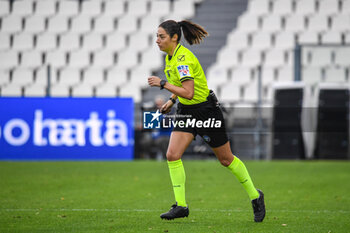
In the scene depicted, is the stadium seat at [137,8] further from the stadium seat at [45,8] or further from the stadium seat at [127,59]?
the stadium seat at [45,8]

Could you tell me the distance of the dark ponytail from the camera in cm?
609

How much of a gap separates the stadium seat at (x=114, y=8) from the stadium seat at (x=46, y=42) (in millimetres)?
2284

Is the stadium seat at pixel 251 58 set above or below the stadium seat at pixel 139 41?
below

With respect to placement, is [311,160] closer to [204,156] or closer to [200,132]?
[204,156]

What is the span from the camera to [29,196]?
8.91m

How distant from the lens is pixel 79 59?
23078 mm

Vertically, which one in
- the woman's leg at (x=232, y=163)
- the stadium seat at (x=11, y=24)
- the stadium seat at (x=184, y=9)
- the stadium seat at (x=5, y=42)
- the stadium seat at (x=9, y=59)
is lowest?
the woman's leg at (x=232, y=163)

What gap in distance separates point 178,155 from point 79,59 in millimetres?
17537

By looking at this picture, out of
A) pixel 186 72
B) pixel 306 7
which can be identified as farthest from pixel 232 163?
pixel 306 7

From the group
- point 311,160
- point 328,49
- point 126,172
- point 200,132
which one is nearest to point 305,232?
point 200,132

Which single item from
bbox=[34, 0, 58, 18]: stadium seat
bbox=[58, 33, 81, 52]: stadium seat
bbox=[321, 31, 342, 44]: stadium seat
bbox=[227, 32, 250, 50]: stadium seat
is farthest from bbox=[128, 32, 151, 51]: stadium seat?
bbox=[321, 31, 342, 44]: stadium seat

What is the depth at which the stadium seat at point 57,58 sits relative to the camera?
2304cm

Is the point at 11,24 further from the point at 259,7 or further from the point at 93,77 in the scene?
the point at 259,7

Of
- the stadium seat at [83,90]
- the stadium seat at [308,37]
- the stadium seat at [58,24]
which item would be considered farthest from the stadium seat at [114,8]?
the stadium seat at [308,37]
